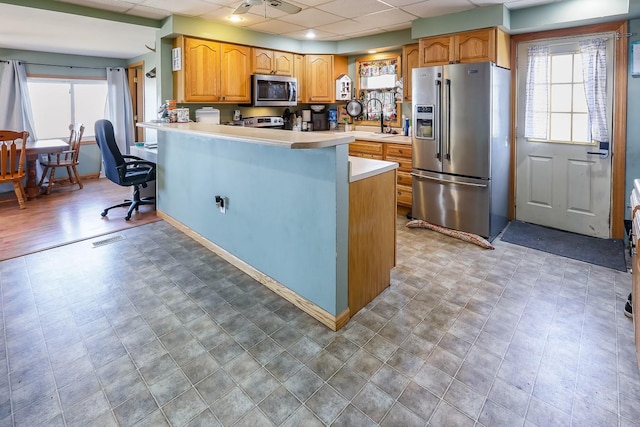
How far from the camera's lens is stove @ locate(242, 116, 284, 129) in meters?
5.25

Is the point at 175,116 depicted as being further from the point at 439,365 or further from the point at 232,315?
the point at 439,365

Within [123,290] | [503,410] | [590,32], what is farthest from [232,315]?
[590,32]

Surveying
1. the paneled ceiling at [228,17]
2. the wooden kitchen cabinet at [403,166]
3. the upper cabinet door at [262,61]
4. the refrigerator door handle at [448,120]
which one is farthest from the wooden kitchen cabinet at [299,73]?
the refrigerator door handle at [448,120]

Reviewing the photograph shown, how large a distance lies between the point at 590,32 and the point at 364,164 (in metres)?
2.92

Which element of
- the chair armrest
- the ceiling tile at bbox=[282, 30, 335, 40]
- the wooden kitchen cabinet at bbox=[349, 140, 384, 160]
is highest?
the ceiling tile at bbox=[282, 30, 335, 40]

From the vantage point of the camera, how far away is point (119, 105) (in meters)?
7.10

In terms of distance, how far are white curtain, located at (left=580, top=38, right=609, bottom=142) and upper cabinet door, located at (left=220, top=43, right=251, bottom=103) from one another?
3.76 meters

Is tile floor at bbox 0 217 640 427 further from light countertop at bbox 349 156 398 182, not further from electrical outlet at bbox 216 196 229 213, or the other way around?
light countertop at bbox 349 156 398 182

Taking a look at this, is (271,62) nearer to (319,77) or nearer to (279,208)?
(319,77)

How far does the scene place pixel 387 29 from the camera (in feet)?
16.2

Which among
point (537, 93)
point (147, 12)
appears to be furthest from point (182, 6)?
point (537, 93)

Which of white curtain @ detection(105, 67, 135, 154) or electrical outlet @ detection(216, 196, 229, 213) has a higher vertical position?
white curtain @ detection(105, 67, 135, 154)

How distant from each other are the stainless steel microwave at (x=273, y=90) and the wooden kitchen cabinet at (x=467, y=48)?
74.8 inches

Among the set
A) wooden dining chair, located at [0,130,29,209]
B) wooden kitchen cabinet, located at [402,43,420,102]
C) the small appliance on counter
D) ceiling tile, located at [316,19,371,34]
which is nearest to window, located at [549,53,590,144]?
wooden kitchen cabinet, located at [402,43,420,102]
